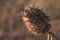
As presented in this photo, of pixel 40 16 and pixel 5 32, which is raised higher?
pixel 5 32

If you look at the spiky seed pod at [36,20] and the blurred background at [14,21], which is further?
the blurred background at [14,21]

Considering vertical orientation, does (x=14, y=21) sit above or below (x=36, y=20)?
above

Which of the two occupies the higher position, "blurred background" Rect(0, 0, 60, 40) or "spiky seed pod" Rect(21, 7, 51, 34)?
"blurred background" Rect(0, 0, 60, 40)

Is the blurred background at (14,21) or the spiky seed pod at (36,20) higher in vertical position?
the blurred background at (14,21)

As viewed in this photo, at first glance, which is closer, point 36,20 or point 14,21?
point 36,20

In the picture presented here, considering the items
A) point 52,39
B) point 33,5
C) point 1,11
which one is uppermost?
point 1,11

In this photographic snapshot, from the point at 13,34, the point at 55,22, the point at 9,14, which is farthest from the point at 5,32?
the point at 55,22

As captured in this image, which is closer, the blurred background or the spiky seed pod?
the spiky seed pod

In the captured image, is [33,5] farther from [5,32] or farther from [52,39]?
[5,32]
